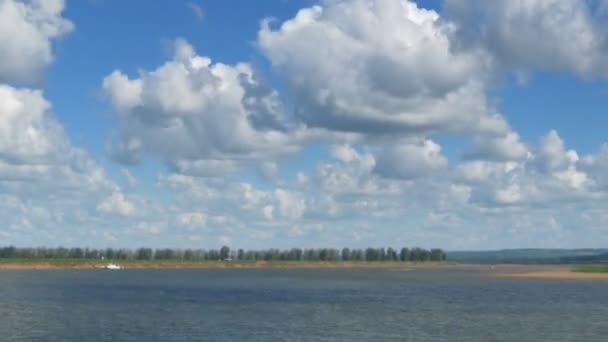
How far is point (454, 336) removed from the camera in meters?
60.3

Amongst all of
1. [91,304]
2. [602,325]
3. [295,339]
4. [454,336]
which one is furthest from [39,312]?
[602,325]

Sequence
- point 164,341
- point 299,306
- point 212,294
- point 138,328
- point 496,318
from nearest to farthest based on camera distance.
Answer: point 164,341, point 138,328, point 496,318, point 299,306, point 212,294

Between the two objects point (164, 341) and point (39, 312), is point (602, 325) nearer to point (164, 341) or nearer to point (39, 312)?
point (164, 341)

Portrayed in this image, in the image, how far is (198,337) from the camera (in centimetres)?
5862

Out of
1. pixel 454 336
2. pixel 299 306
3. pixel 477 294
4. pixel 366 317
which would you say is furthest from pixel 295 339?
pixel 477 294

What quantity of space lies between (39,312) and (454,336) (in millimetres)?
37914

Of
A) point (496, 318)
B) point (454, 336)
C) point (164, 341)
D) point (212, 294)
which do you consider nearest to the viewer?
point (164, 341)

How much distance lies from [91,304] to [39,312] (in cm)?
1181

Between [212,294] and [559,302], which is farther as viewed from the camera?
[212,294]

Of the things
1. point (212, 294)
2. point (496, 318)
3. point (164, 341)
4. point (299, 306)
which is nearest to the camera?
point (164, 341)

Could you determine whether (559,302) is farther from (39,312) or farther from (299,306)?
(39,312)

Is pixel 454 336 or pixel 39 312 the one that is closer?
pixel 454 336

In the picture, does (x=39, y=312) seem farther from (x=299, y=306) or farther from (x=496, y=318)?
(x=496, y=318)

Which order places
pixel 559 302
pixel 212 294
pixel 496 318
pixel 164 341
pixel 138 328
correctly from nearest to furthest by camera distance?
pixel 164 341
pixel 138 328
pixel 496 318
pixel 559 302
pixel 212 294
